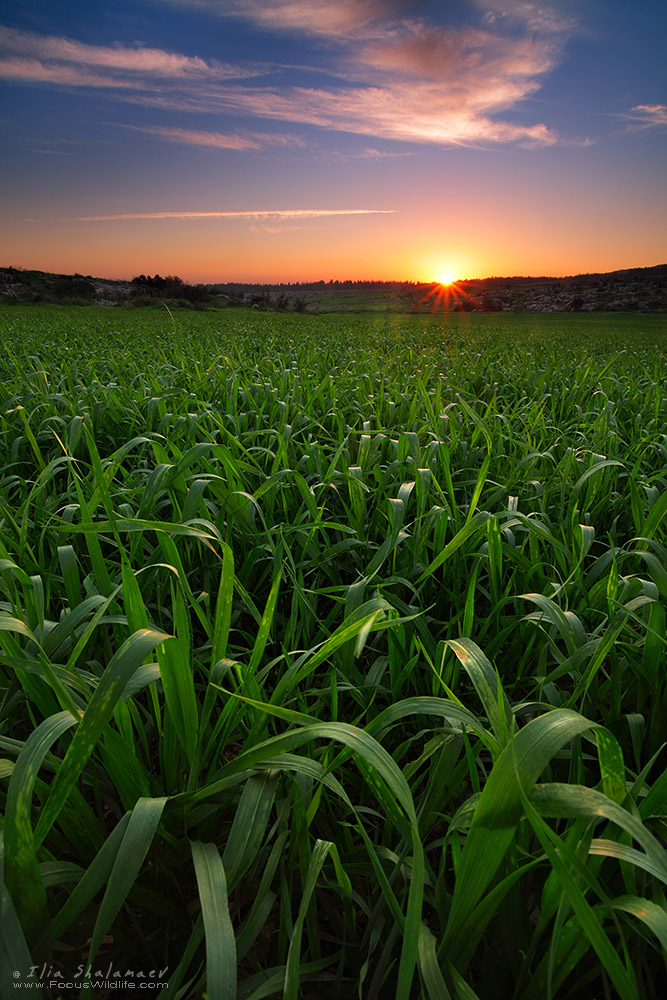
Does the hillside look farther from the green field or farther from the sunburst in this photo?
the green field

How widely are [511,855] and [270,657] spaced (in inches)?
30.0

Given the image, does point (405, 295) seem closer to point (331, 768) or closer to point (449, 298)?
point (449, 298)

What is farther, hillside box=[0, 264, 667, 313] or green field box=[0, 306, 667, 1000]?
hillside box=[0, 264, 667, 313]

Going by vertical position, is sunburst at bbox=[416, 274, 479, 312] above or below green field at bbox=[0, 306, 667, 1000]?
above

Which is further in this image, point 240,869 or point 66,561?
point 66,561

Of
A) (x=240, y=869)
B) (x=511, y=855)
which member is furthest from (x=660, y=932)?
(x=240, y=869)

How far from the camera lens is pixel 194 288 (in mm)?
31688

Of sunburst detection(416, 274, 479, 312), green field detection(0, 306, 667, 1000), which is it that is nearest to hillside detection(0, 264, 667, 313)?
sunburst detection(416, 274, 479, 312)

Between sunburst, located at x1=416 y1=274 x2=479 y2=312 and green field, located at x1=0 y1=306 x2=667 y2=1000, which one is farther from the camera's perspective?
sunburst, located at x1=416 y1=274 x2=479 y2=312

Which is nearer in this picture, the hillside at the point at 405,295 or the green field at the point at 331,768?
the green field at the point at 331,768

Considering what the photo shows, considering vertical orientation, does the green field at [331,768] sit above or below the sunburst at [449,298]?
below

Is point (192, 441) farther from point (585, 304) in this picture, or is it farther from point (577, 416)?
point (585, 304)

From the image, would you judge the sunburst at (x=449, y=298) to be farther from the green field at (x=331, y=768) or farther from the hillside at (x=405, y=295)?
the green field at (x=331, y=768)

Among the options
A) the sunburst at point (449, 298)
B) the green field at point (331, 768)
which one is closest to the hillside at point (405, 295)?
the sunburst at point (449, 298)
